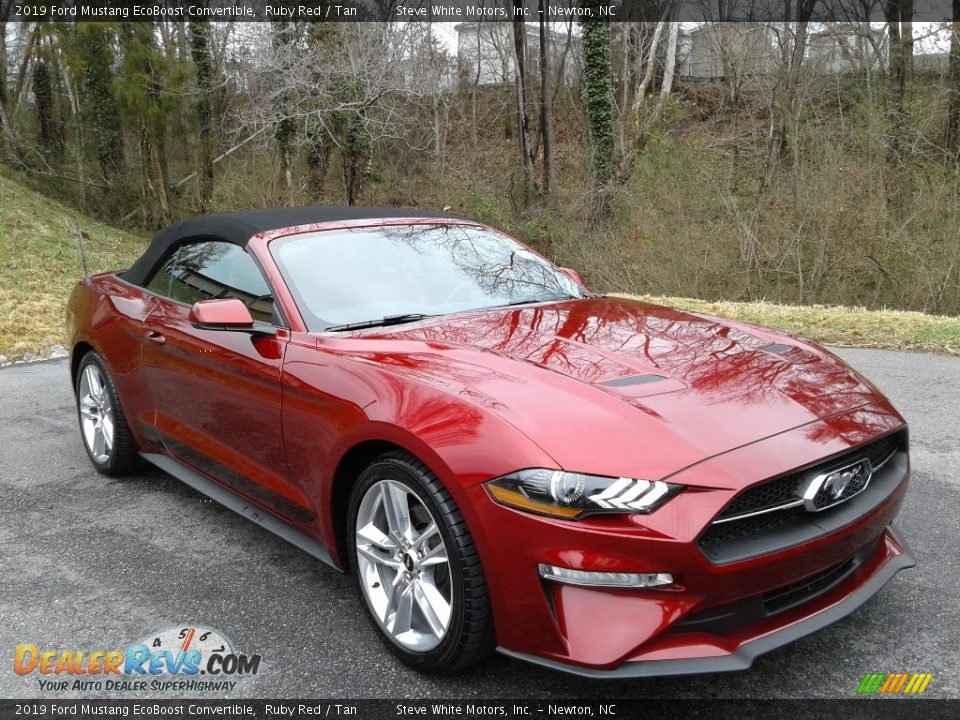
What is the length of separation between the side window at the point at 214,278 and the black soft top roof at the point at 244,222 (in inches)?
2.3

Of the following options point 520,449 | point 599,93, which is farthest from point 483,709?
point 599,93

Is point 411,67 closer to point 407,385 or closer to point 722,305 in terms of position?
point 722,305

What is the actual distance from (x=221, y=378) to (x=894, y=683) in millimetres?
2733

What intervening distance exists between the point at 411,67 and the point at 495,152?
8423 mm

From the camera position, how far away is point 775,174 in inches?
640

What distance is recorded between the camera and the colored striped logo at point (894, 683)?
8.06 ft

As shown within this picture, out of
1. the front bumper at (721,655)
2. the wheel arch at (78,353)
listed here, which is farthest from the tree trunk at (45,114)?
the front bumper at (721,655)

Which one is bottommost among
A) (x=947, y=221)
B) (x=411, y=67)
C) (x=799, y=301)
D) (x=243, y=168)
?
(x=799, y=301)

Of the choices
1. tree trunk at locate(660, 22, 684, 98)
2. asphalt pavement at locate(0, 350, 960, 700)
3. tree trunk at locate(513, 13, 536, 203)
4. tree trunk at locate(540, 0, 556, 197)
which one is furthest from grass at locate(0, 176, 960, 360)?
tree trunk at locate(660, 22, 684, 98)

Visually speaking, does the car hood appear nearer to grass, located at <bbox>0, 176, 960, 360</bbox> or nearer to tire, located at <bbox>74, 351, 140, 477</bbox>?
tire, located at <bbox>74, 351, 140, 477</bbox>

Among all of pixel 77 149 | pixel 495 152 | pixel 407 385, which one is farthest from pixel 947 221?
pixel 77 149

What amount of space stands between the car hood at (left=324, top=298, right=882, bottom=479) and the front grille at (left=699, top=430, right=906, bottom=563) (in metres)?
0.15

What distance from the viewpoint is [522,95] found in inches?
1115

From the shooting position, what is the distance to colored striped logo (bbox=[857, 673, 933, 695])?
2.46m
